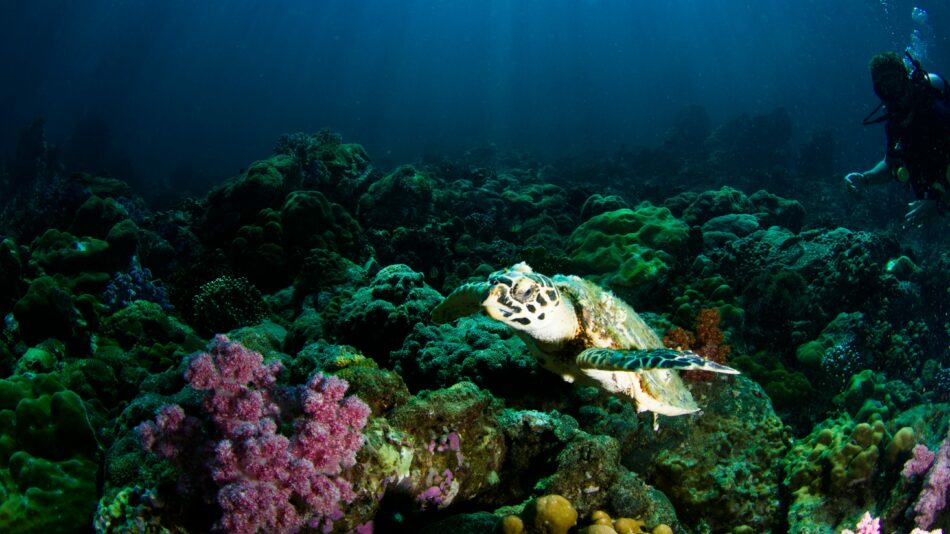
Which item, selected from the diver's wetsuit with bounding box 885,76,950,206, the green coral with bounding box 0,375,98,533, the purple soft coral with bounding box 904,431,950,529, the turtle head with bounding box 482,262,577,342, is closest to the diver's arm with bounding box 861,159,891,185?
the diver's wetsuit with bounding box 885,76,950,206

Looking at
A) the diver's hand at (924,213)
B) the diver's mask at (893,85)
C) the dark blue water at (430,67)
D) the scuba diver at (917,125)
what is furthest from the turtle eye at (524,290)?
the dark blue water at (430,67)

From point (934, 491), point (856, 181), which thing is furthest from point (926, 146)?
point (934, 491)

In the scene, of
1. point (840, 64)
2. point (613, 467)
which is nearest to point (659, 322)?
point (613, 467)

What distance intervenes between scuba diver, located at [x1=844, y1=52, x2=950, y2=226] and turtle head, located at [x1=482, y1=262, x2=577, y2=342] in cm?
497

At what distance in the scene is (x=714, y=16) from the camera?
121 metres

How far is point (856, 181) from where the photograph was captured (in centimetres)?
611

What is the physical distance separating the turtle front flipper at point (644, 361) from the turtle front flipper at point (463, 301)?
29.3 inches

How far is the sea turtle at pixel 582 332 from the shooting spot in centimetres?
274

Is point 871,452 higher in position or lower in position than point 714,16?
lower

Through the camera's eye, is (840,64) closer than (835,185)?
No

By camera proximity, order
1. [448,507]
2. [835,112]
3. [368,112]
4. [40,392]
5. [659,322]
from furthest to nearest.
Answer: [368,112] → [835,112] → [659,322] → [40,392] → [448,507]

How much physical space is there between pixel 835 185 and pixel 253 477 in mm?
27718

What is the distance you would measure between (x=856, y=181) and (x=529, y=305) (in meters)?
5.88

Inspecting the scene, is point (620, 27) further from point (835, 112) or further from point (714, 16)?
point (835, 112)
